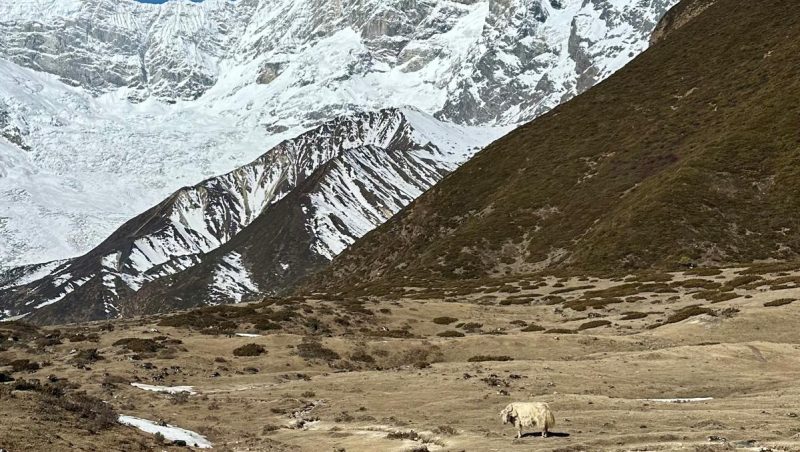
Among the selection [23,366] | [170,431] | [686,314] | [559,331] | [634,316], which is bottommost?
[170,431]

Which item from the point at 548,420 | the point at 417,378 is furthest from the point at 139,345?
the point at 548,420

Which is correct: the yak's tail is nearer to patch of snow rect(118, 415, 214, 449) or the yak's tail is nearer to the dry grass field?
the dry grass field

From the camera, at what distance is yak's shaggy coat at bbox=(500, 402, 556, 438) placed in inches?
1059

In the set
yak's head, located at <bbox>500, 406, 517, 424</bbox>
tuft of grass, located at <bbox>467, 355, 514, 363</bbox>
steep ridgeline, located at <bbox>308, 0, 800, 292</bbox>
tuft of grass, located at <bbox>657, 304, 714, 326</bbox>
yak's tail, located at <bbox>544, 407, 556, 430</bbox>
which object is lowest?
yak's tail, located at <bbox>544, 407, 556, 430</bbox>

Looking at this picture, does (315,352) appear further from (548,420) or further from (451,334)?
(548,420)

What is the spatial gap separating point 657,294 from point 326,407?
48520 millimetres

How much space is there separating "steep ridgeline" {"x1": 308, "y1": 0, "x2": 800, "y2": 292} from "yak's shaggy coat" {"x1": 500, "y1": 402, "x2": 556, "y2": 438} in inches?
3052

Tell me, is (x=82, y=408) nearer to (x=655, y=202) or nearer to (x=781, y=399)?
(x=781, y=399)

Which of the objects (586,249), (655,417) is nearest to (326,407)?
(655,417)

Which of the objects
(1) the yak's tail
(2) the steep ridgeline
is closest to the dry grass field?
(1) the yak's tail

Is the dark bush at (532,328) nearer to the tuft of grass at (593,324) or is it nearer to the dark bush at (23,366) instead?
the tuft of grass at (593,324)

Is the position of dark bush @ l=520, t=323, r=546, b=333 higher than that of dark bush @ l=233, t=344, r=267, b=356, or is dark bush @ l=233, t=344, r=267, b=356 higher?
dark bush @ l=520, t=323, r=546, b=333

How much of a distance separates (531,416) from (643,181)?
367 feet

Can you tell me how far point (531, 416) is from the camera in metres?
27.2
